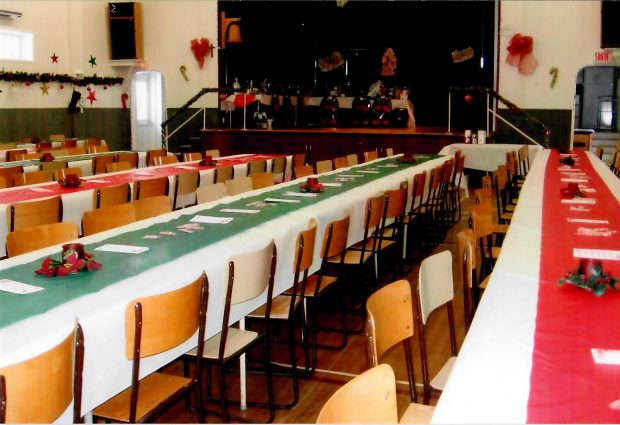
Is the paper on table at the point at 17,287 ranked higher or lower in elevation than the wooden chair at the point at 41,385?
higher

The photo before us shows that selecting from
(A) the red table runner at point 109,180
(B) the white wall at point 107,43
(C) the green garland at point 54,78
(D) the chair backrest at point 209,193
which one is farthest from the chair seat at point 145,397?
(B) the white wall at point 107,43

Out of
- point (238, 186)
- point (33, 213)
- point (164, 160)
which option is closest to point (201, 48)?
point (164, 160)

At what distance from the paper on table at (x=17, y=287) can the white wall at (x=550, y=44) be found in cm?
1292

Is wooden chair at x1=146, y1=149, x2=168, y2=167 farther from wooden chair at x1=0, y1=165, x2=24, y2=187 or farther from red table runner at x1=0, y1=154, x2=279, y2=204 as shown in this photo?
wooden chair at x1=0, y1=165, x2=24, y2=187

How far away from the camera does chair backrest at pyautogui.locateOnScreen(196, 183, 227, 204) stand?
5902mm

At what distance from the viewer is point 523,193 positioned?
19.9ft

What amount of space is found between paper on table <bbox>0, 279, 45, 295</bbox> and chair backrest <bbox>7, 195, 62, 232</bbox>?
211 cm

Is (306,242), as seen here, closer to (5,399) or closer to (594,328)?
(594,328)

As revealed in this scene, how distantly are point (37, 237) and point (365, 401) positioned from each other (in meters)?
2.78

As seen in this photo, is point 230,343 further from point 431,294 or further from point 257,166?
point 257,166

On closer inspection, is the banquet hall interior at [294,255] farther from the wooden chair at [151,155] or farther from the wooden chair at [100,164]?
the wooden chair at [151,155]

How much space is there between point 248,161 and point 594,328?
708cm

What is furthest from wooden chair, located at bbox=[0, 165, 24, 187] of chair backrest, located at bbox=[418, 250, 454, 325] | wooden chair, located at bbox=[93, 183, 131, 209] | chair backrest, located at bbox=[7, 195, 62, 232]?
chair backrest, located at bbox=[418, 250, 454, 325]

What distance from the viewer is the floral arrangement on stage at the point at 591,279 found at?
2824 millimetres
